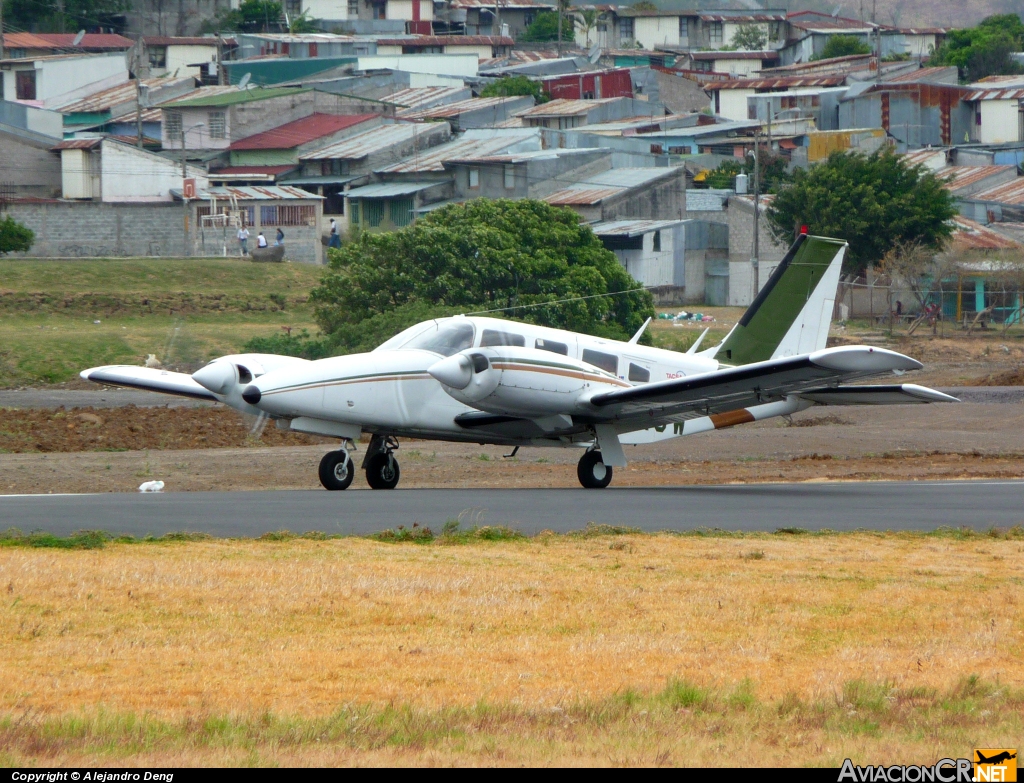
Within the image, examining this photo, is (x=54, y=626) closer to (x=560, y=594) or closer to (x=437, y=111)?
(x=560, y=594)

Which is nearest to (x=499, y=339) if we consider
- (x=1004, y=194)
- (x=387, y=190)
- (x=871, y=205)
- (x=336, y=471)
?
(x=336, y=471)

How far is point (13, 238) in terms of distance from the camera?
5941 cm

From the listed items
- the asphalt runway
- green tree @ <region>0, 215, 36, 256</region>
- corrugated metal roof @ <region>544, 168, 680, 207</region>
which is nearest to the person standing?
green tree @ <region>0, 215, 36, 256</region>

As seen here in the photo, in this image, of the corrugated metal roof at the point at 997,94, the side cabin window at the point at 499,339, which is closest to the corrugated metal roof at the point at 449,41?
the corrugated metal roof at the point at 997,94

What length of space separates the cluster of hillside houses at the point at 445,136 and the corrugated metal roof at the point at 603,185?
0.21m

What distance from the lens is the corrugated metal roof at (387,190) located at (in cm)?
7588

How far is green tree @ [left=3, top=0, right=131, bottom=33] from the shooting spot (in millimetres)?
132375

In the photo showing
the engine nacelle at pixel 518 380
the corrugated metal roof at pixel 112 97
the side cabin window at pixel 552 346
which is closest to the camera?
the engine nacelle at pixel 518 380

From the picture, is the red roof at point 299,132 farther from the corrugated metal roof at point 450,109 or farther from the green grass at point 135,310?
the green grass at point 135,310

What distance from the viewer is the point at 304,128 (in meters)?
87.3

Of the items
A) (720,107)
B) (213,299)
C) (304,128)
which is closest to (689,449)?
(213,299)

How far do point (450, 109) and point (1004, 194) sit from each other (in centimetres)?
Result: 3800

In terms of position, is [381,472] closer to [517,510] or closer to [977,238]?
[517,510]

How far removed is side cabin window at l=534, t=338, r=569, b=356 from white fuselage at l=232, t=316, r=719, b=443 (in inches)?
0.6
